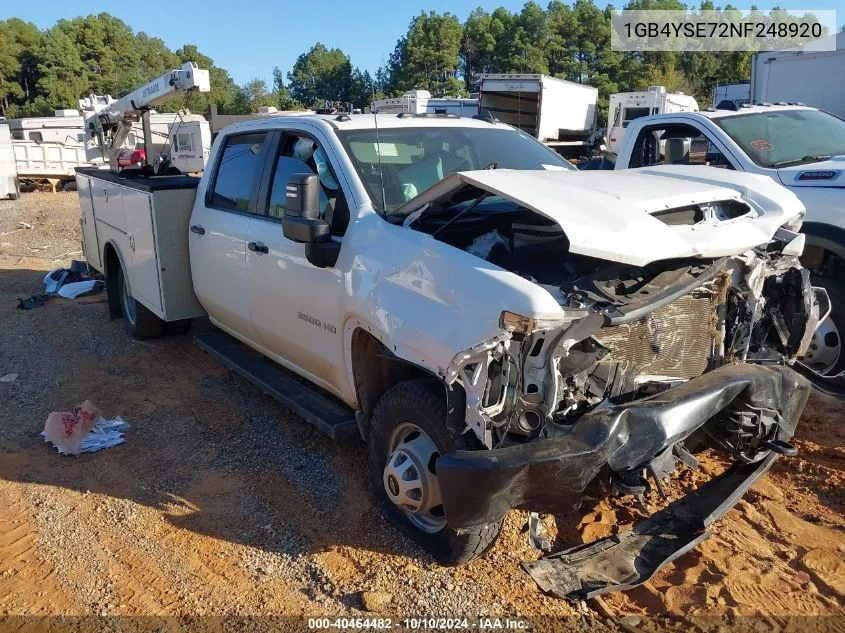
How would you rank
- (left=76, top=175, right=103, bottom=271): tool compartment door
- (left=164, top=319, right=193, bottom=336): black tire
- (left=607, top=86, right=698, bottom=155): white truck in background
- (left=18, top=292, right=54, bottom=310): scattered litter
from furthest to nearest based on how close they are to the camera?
(left=607, top=86, right=698, bottom=155): white truck in background, (left=18, top=292, right=54, bottom=310): scattered litter, (left=76, top=175, right=103, bottom=271): tool compartment door, (left=164, top=319, right=193, bottom=336): black tire

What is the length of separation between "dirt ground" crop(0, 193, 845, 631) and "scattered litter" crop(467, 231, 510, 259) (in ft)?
4.65

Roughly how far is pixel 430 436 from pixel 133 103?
1205 cm

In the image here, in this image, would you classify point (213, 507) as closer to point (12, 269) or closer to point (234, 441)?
point (234, 441)

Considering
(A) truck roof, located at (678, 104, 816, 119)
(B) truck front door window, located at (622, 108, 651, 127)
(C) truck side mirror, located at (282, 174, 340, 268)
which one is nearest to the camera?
(C) truck side mirror, located at (282, 174, 340, 268)

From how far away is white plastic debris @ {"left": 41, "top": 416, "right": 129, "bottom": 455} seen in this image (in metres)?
4.77

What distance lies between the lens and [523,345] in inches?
108

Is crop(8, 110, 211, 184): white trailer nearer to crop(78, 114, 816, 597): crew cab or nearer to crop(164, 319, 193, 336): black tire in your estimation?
crop(164, 319, 193, 336): black tire

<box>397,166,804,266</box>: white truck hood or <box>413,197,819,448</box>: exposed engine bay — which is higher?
<box>397,166,804,266</box>: white truck hood

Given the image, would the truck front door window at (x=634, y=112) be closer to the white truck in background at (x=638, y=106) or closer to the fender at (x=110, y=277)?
the white truck in background at (x=638, y=106)

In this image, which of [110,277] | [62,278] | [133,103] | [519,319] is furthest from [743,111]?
[133,103]

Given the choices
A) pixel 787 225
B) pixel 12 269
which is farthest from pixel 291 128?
pixel 12 269

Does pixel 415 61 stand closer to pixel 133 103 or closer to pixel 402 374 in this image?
pixel 133 103

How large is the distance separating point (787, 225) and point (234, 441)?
3.66 metres

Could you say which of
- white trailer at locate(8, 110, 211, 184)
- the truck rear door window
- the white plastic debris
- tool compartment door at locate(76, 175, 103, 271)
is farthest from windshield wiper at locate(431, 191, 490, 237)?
white trailer at locate(8, 110, 211, 184)
